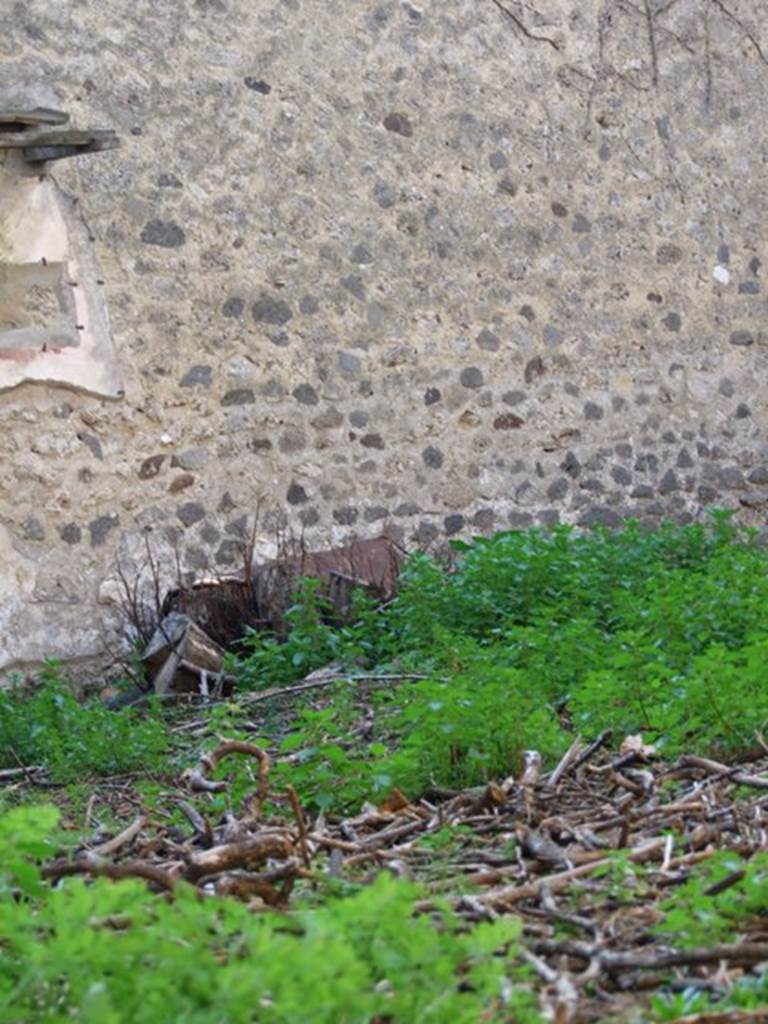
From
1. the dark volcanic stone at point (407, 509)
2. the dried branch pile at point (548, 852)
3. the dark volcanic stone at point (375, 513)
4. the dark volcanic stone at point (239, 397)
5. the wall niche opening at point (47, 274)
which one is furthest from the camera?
the dark volcanic stone at point (407, 509)

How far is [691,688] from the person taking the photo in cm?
423

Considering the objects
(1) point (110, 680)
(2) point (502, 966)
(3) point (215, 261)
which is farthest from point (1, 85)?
(2) point (502, 966)

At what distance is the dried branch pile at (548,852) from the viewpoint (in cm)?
255

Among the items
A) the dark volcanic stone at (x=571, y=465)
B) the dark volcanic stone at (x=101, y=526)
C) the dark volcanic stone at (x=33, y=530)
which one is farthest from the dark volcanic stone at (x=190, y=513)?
the dark volcanic stone at (x=571, y=465)

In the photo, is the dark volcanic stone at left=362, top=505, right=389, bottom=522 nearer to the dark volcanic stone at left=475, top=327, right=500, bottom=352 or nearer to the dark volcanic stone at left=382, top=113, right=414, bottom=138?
the dark volcanic stone at left=475, top=327, right=500, bottom=352

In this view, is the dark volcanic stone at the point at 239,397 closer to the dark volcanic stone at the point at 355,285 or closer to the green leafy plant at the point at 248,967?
the dark volcanic stone at the point at 355,285

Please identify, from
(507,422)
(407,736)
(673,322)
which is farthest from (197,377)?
(407,736)

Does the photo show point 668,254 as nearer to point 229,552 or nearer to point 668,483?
point 668,483

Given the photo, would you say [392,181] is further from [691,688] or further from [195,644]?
[691,688]

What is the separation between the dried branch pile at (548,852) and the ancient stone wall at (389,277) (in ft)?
11.2

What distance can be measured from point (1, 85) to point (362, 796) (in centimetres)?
431

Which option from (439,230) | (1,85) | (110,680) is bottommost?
(110,680)

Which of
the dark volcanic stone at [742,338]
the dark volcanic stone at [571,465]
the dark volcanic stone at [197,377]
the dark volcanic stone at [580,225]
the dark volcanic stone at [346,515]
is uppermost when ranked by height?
the dark volcanic stone at [580,225]

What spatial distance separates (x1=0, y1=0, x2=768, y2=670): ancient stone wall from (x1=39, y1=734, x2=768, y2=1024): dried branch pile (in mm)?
3425
